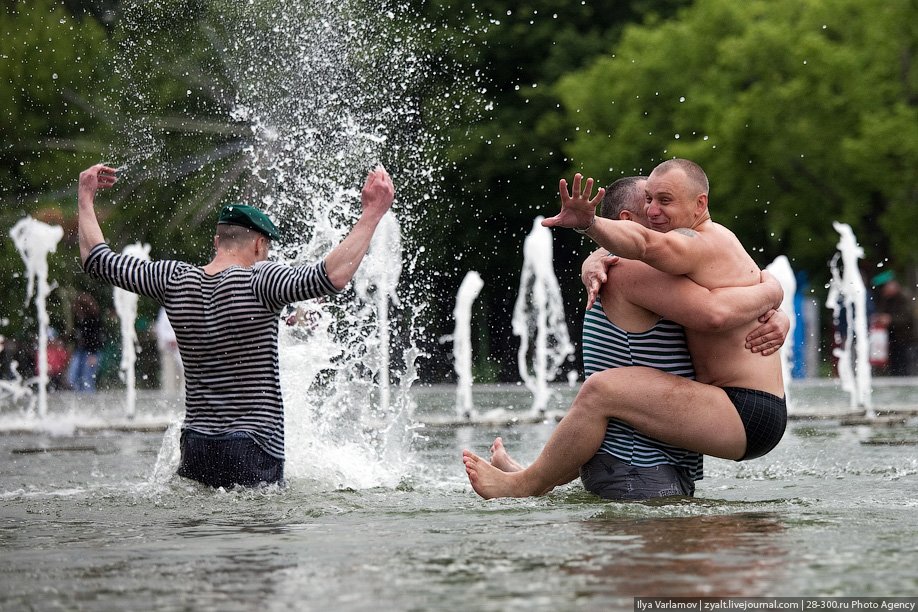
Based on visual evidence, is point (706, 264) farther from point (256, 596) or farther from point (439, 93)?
point (439, 93)

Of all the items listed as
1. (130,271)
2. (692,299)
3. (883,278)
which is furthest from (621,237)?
(883,278)

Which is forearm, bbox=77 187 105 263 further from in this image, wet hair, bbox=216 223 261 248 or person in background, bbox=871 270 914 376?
person in background, bbox=871 270 914 376

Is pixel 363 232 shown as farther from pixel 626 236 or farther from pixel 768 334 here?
pixel 768 334

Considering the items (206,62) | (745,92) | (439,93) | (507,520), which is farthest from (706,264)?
(745,92)

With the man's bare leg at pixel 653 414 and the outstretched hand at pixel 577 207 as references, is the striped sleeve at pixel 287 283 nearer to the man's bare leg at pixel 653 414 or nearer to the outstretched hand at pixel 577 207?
the man's bare leg at pixel 653 414

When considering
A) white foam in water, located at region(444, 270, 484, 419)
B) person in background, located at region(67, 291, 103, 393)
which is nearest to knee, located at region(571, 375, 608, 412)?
white foam in water, located at region(444, 270, 484, 419)

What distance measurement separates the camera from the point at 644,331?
583 centimetres

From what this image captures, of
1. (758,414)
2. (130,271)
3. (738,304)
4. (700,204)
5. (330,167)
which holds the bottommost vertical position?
(758,414)

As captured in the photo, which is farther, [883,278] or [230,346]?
[883,278]

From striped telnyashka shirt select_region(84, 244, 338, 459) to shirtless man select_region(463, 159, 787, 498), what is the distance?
1.22 meters

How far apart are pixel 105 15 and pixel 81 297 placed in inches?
250

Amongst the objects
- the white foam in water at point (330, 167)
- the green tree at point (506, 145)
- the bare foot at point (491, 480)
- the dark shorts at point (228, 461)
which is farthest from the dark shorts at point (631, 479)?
the green tree at point (506, 145)

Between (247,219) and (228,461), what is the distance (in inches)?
38.6

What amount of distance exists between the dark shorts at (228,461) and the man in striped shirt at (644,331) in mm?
1247
